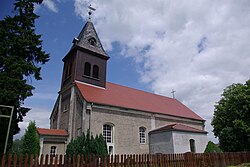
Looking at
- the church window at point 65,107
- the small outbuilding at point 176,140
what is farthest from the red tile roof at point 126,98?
the small outbuilding at point 176,140

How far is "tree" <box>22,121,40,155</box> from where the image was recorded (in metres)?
15.9

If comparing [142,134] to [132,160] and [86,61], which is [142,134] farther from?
[132,160]

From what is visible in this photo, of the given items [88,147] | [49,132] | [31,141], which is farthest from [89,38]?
[88,147]

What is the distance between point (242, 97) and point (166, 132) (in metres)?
9.28

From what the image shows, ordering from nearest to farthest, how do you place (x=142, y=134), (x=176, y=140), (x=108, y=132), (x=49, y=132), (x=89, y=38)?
(x=49, y=132) → (x=108, y=132) → (x=176, y=140) → (x=142, y=134) → (x=89, y=38)

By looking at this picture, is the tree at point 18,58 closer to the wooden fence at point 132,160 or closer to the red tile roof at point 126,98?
the wooden fence at point 132,160

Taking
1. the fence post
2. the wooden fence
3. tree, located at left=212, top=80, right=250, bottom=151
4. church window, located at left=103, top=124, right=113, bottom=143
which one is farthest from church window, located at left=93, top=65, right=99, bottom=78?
tree, located at left=212, top=80, right=250, bottom=151

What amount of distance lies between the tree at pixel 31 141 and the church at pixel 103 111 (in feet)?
11.2

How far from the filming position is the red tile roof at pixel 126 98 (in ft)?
67.1

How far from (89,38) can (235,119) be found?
19625 mm

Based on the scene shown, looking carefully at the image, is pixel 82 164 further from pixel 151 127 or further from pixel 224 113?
pixel 224 113

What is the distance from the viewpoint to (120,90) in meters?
25.8

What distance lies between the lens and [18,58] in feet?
40.7

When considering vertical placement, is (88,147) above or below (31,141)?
below
